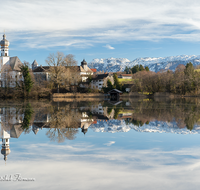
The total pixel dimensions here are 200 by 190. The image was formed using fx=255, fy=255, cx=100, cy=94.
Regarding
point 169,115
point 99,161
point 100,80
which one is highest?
point 100,80

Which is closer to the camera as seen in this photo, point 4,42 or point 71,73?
point 71,73

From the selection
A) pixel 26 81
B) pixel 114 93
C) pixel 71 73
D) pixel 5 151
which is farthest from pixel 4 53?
pixel 5 151

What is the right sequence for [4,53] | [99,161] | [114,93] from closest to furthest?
1. [99,161]
2. [114,93]
3. [4,53]

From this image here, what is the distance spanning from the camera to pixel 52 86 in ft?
237

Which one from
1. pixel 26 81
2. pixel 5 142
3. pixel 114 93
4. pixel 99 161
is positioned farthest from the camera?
pixel 114 93

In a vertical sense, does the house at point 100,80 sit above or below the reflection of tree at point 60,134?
above

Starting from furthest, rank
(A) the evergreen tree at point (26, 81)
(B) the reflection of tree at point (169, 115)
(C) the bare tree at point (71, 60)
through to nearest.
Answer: (C) the bare tree at point (71, 60), (A) the evergreen tree at point (26, 81), (B) the reflection of tree at point (169, 115)

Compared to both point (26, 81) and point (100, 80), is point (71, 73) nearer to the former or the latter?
point (26, 81)

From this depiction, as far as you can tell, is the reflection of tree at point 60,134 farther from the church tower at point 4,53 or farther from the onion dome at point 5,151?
the church tower at point 4,53

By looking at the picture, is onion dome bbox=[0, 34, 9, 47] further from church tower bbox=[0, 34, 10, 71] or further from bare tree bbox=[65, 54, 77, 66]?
bare tree bbox=[65, 54, 77, 66]

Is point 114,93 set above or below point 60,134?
above

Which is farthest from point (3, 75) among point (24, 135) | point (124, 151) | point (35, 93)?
point (124, 151)

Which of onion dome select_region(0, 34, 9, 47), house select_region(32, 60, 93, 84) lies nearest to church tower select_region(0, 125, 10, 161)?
house select_region(32, 60, 93, 84)

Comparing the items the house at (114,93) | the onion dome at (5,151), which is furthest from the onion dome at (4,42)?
the onion dome at (5,151)
